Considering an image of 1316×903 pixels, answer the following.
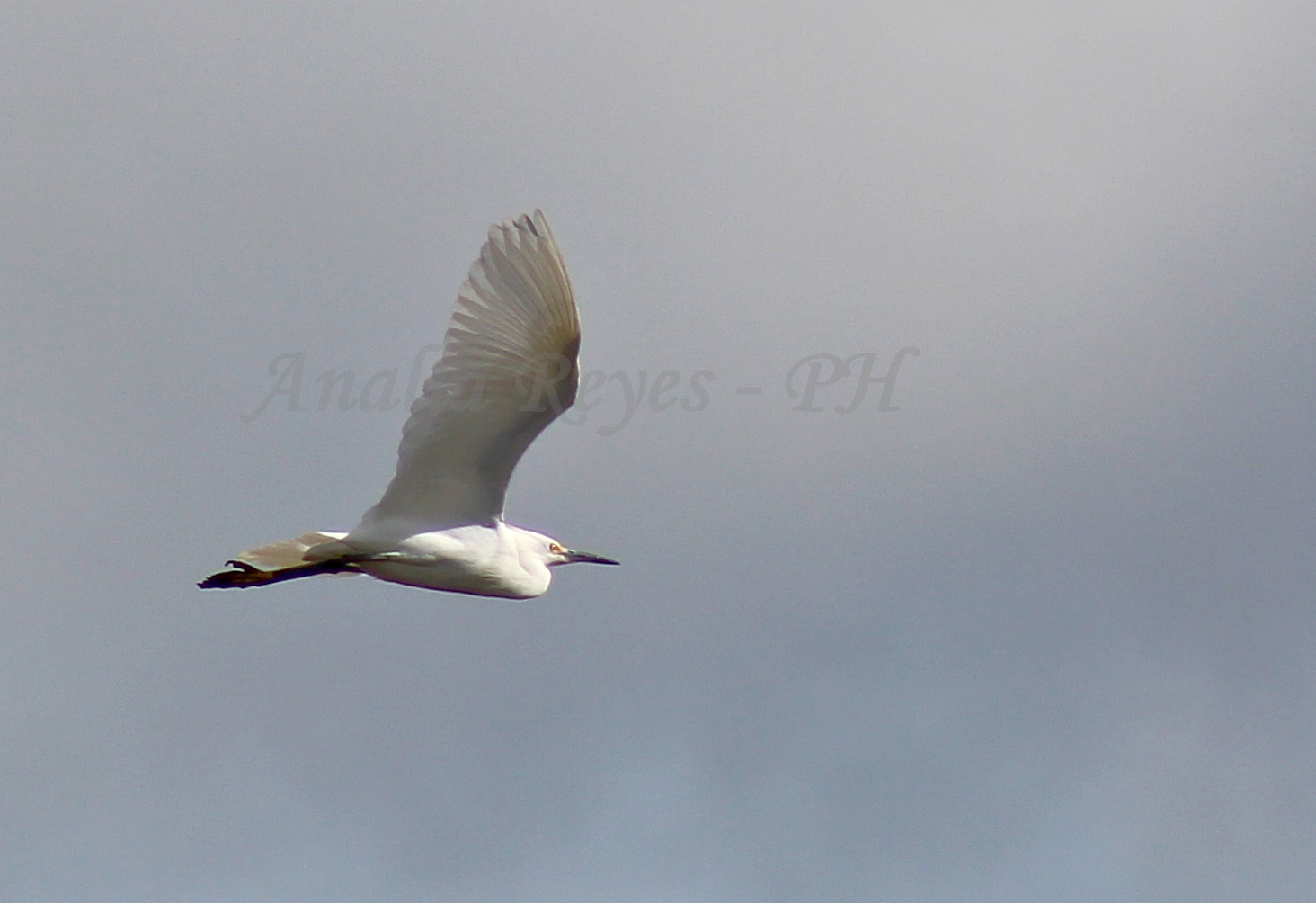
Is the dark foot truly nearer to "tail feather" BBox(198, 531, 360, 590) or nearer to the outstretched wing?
"tail feather" BBox(198, 531, 360, 590)

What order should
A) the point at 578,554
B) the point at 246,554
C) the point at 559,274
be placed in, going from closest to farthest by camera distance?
the point at 559,274 → the point at 246,554 → the point at 578,554

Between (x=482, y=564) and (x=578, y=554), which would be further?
(x=578, y=554)

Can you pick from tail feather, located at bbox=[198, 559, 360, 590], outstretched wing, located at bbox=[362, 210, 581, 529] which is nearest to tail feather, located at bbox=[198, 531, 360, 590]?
tail feather, located at bbox=[198, 559, 360, 590]

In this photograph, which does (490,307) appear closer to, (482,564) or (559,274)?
(559,274)

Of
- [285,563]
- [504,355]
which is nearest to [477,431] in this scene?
[504,355]

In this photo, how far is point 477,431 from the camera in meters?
14.2

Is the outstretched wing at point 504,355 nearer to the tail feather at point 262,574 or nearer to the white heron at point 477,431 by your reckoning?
the white heron at point 477,431

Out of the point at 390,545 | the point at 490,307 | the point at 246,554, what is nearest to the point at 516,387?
the point at 490,307

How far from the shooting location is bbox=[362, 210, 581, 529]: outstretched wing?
13.9m

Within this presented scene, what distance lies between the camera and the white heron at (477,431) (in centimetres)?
1396

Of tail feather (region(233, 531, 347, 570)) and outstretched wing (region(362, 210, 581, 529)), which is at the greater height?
outstretched wing (region(362, 210, 581, 529))

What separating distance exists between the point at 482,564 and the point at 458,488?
24.7 inches

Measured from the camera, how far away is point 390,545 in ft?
47.3

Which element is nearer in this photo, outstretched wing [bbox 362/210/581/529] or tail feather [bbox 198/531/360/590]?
outstretched wing [bbox 362/210/581/529]
